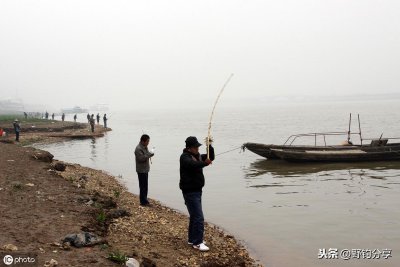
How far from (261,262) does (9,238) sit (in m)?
5.25

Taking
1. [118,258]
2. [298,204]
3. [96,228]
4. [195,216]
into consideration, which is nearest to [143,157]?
[96,228]

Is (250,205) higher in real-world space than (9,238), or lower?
lower

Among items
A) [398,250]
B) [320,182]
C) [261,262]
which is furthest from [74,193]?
[320,182]

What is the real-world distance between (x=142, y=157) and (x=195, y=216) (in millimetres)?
3566

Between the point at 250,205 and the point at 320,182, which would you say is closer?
the point at 250,205

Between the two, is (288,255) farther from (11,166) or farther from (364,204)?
(11,166)

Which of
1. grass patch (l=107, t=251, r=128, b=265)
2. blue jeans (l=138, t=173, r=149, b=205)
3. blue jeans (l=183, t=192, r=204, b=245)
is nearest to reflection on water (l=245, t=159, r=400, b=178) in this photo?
blue jeans (l=138, t=173, r=149, b=205)

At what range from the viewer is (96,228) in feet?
26.7

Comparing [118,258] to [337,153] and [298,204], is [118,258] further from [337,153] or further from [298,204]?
[337,153]

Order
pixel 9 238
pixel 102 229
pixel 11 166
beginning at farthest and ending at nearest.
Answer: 1. pixel 11 166
2. pixel 102 229
3. pixel 9 238

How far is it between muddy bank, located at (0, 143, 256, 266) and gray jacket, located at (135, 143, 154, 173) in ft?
4.00

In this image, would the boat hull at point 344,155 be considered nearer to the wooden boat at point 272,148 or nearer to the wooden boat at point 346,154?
the wooden boat at point 346,154

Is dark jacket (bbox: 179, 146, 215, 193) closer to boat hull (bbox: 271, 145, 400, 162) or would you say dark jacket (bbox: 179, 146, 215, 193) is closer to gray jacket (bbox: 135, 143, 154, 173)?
gray jacket (bbox: 135, 143, 154, 173)

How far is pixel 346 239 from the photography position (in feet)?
33.5
